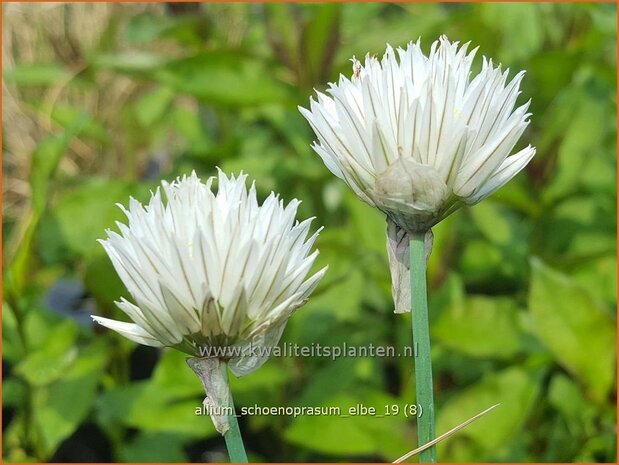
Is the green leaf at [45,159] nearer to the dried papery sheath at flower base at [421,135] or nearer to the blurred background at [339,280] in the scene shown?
the blurred background at [339,280]

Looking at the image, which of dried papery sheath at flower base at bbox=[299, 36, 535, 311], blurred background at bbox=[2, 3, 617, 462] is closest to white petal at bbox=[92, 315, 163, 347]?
dried papery sheath at flower base at bbox=[299, 36, 535, 311]

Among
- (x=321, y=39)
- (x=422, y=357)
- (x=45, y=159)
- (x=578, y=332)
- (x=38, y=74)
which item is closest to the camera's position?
(x=422, y=357)

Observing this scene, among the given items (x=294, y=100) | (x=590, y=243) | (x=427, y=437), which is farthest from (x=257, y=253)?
(x=590, y=243)

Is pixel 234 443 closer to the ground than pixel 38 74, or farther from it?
closer to the ground

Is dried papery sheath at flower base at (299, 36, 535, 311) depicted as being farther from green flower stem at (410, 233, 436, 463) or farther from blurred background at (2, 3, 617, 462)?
blurred background at (2, 3, 617, 462)

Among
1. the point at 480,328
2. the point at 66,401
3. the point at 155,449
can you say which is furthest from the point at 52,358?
the point at 480,328

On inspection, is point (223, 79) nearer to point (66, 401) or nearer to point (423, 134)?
point (66, 401)

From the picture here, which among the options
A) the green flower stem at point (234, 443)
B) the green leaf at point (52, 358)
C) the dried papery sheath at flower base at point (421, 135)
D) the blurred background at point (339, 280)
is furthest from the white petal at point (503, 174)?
the green leaf at point (52, 358)
